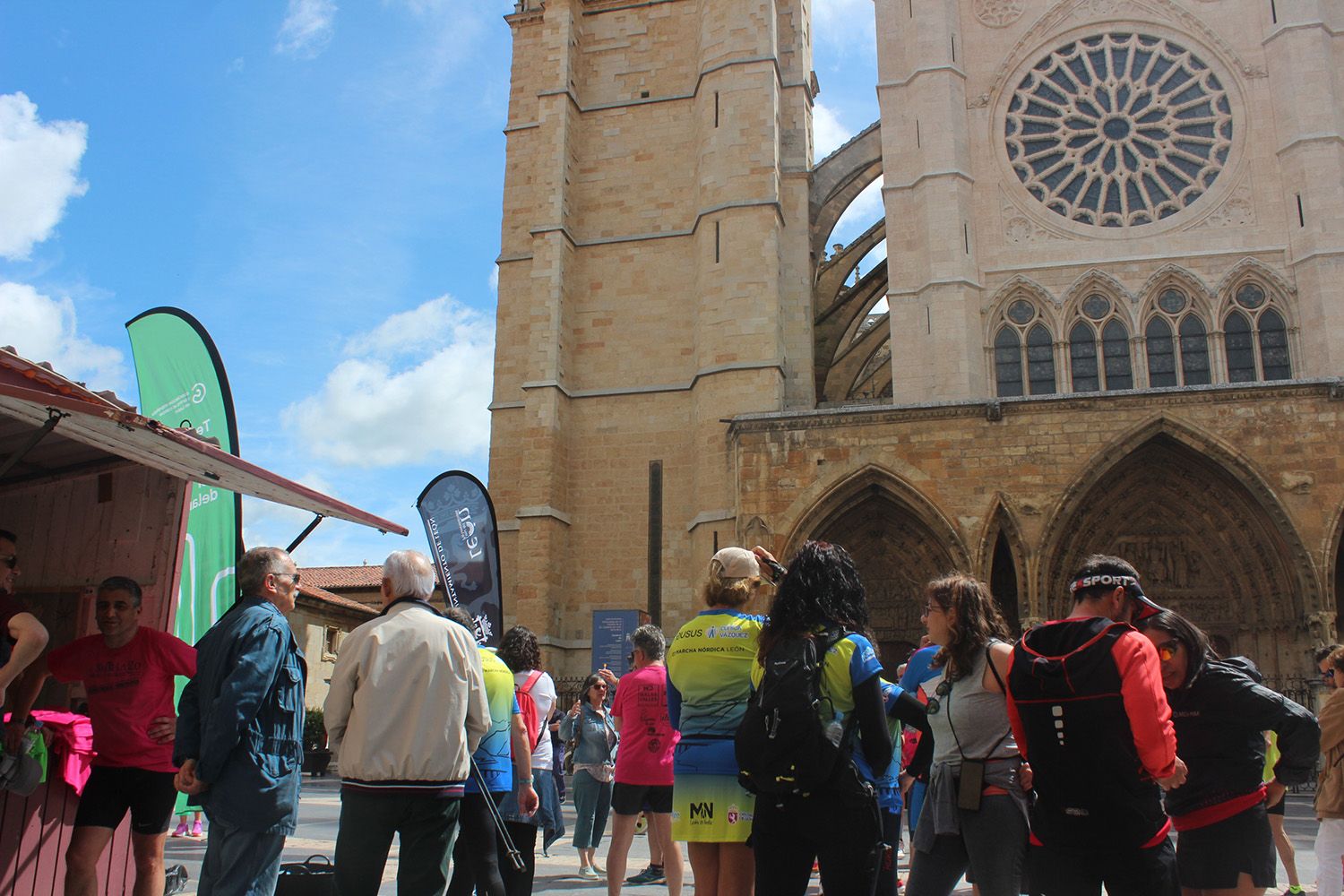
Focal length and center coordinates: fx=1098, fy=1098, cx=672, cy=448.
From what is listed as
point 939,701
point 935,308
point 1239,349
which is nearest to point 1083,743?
point 939,701

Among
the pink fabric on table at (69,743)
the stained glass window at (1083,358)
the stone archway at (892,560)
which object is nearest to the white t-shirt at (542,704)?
the pink fabric on table at (69,743)

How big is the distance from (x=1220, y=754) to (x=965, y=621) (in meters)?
0.97

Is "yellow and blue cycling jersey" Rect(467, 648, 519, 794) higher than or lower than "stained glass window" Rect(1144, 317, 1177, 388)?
lower

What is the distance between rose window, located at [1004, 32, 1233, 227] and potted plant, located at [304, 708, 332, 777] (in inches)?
596

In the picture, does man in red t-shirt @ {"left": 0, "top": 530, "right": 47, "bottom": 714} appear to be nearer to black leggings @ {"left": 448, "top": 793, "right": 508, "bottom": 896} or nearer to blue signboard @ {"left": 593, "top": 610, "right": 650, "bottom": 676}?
black leggings @ {"left": 448, "top": 793, "right": 508, "bottom": 896}

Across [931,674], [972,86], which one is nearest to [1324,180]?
[972,86]

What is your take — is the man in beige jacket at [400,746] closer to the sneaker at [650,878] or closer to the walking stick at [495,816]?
the walking stick at [495,816]

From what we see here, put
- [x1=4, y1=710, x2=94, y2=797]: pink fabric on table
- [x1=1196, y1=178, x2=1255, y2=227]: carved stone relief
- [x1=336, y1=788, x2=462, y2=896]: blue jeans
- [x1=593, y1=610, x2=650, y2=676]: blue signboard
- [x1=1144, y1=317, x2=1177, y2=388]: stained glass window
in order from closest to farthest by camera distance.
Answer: [x1=336, y1=788, x2=462, y2=896]: blue jeans < [x1=4, y1=710, x2=94, y2=797]: pink fabric on table < [x1=593, y1=610, x2=650, y2=676]: blue signboard < [x1=1144, y1=317, x2=1177, y2=388]: stained glass window < [x1=1196, y1=178, x2=1255, y2=227]: carved stone relief

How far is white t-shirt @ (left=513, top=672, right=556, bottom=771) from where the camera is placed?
5668mm

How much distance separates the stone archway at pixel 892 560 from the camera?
1614cm

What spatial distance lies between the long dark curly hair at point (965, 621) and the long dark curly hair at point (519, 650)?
99.6 inches

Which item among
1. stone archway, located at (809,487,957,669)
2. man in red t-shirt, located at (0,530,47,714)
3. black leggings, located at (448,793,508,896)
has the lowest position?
black leggings, located at (448,793,508,896)

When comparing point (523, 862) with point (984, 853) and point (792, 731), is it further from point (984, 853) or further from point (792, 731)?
point (792, 731)

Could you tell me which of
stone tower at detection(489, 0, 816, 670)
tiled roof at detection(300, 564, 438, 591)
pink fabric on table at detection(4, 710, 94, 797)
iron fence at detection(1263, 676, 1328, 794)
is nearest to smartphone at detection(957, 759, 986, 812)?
pink fabric on table at detection(4, 710, 94, 797)
